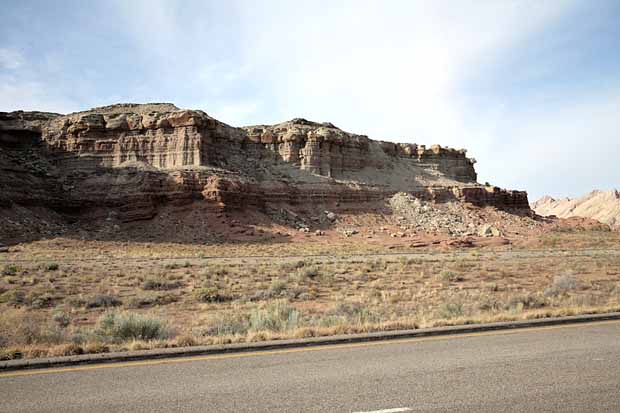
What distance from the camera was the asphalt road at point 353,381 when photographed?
4.47 meters

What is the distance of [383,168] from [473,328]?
61.6 meters

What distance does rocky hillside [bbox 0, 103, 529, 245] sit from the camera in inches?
1923

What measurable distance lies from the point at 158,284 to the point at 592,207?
155 m

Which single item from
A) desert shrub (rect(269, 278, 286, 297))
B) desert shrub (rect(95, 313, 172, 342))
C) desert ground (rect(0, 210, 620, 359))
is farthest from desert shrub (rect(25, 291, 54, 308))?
desert shrub (rect(269, 278, 286, 297))

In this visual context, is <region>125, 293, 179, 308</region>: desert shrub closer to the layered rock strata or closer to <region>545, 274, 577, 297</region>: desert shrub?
<region>545, 274, 577, 297</region>: desert shrub

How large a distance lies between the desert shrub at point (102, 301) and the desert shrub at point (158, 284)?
2813mm

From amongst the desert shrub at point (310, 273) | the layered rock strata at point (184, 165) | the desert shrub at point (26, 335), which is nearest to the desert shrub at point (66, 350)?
the desert shrub at point (26, 335)

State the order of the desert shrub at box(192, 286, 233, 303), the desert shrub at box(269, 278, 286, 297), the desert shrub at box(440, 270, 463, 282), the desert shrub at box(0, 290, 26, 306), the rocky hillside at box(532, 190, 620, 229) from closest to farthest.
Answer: the desert shrub at box(0, 290, 26, 306), the desert shrub at box(192, 286, 233, 303), the desert shrub at box(269, 278, 286, 297), the desert shrub at box(440, 270, 463, 282), the rocky hillside at box(532, 190, 620, 229)

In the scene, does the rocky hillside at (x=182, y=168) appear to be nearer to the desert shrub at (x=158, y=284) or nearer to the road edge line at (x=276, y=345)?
the desert shrub at (x=158, y=284)

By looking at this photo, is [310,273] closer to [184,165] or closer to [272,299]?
[272,299]

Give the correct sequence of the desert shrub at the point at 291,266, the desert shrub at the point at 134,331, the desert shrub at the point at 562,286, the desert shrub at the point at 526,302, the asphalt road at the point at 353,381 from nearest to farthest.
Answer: the asphalt road at the point at 353,381, the desert shrub at the point at 134,331, the desert shrub at the point at 526,302, the desert shrub at the point at 562,286, the desert shrub at the point at 291,266

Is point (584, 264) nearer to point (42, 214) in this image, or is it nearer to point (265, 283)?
point (265, 283)

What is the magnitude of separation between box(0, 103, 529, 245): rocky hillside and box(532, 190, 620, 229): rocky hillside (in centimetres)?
7307

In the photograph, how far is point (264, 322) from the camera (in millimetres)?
9391
